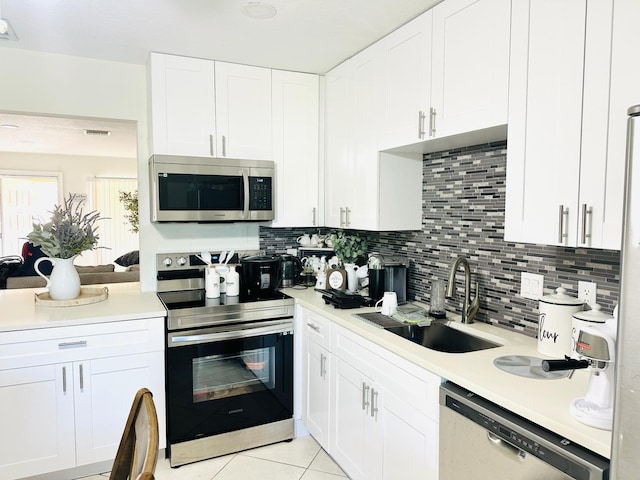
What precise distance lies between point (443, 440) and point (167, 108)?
7.72ft

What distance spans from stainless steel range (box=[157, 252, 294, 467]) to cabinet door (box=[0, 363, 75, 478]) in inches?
20.1

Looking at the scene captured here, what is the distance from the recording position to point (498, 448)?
1413mm

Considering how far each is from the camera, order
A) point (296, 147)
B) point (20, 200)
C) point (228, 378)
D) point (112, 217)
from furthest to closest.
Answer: point (112, 217) → point (20, 200) → point (296, 147) → point (228, 378)

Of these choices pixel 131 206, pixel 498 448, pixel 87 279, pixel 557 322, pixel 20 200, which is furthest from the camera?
pixel 131 206

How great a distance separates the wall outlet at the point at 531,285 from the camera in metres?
1.93

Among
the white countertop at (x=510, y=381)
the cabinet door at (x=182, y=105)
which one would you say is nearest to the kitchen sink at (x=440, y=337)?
the white countertop at (x=510, y=381)

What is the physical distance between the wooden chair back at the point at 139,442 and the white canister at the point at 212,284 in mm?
1608

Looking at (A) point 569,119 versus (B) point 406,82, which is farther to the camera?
(B) point 406,82

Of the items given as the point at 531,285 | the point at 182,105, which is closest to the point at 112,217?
the point at 182,105

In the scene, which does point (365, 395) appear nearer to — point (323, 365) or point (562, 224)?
point (323, 365)

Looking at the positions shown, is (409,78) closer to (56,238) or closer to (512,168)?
(512,168)

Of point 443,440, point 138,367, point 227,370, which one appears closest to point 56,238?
point 138,367

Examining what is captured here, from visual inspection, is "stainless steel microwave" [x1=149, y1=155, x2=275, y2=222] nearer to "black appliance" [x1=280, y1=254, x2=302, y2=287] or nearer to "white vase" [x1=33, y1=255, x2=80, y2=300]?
"black appliance" [x1=280, y1=254, x2=302, y2=287]

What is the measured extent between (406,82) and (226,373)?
1.89m
